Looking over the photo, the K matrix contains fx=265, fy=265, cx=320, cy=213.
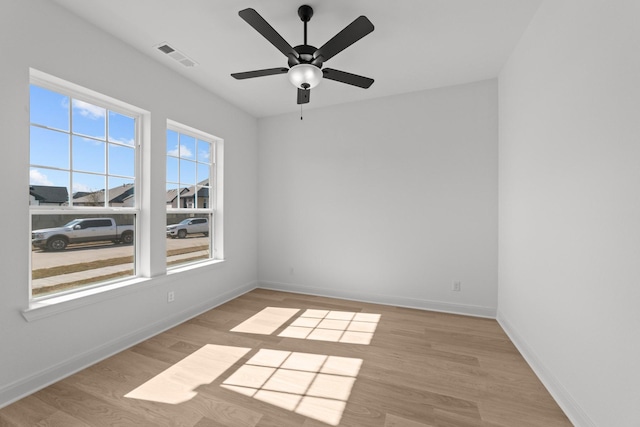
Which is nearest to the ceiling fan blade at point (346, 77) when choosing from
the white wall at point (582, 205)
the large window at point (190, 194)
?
the white wall at point (582, 205)

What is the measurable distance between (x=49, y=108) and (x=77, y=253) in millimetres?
1231

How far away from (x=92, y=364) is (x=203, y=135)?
2767mm

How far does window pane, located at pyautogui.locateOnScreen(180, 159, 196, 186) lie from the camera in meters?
3.44

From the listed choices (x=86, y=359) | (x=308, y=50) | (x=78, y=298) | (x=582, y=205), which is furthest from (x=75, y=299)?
(x=582, y=205)

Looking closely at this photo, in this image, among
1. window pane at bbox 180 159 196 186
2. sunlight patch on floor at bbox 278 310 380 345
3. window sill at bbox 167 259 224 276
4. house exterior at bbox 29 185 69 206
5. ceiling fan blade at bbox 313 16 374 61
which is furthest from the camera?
window pane at bbox 180 159 196 186

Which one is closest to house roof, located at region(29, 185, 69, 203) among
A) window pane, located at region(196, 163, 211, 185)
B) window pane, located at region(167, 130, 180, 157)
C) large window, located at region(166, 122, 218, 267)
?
large window, located at region(166, 122, 218, 267)

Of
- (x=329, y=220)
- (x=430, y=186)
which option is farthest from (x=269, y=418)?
(x=430, y=186)

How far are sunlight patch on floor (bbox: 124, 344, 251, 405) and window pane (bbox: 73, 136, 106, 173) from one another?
6.35 feet

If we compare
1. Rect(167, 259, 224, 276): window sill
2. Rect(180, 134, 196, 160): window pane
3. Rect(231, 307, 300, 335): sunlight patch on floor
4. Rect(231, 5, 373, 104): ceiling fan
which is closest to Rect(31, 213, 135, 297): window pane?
Rect(167, 259, 224, 276): window sill

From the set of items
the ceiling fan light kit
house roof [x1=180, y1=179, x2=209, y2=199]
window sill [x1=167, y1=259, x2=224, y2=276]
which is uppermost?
the ceiling fan light kit

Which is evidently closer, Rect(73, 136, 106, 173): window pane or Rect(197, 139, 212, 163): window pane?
Rect(73, 136, 106, 173): window pane

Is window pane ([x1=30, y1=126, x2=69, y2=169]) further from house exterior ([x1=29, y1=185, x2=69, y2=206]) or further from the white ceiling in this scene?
the white ceiling

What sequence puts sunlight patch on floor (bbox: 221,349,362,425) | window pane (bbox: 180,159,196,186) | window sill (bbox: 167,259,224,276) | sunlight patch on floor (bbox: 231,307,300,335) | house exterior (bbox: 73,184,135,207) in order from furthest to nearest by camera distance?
window pane (bbox: 180,159,196,186)
window sill (bbox: 167,259,224,276)
sunlight patch on floor (bbox: 231,307,300,335)
house exterior (bbox: 73,184,135,207)
sunlight patch on floor (bbox: 221,349,362,425)

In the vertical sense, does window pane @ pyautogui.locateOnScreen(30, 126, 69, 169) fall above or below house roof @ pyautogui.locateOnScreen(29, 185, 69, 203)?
above
